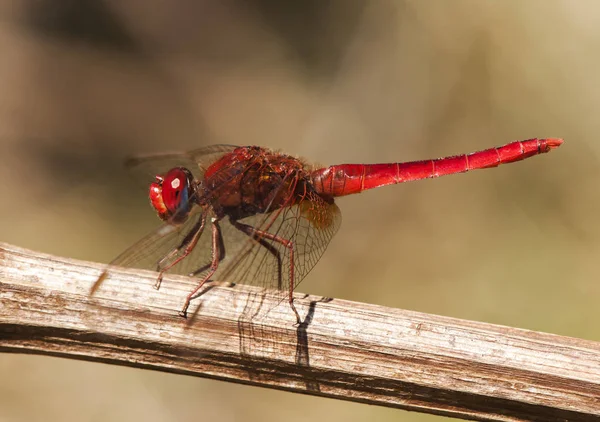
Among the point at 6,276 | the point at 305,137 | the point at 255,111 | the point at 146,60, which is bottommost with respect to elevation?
the point at 6,276

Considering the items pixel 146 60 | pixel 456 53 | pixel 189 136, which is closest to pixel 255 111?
pixel 189 136

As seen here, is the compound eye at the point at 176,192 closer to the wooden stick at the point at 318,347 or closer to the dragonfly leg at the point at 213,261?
the dragonfly leg at the point at 213,261

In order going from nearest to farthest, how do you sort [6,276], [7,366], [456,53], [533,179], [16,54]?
[6,276]
[7,366]
[533,179]
[456,53]
[16,54]

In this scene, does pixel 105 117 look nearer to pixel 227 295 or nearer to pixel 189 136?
pixel 189 136

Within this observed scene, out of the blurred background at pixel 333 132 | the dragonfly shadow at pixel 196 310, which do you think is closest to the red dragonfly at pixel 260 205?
the dragonfly shadow at pixel 196 310

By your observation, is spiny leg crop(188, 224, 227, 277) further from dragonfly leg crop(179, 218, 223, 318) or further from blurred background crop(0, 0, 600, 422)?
blurred background crop(0, 0, 600, 422)

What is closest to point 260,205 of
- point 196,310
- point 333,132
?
point 196,310

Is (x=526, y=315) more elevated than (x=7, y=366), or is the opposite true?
(x=526, y=315)
